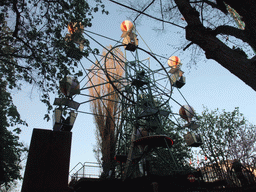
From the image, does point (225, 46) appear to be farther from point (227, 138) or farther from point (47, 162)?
point (227, 138)

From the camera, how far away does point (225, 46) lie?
158 inches

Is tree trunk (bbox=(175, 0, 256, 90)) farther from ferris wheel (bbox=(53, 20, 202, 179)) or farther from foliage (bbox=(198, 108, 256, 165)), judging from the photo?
foliage (bbox=(198, 108, 256, 165))

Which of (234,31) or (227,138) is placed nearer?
(234,31)

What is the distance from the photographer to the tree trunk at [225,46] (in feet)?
11.2

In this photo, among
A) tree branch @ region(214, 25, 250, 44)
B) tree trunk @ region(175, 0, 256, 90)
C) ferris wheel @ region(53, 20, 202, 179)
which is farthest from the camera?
ferris wheel @ region(53, 20, 202, 179)

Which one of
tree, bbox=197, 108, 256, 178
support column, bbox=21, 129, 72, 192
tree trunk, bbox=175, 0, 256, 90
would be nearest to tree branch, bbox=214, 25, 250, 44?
tree trunk, bbox=175, 0, 256, 90

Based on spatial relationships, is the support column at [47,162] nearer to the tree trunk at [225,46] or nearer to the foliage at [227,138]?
the tree trunk at [225,46]

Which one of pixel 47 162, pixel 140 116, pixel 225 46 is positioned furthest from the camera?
pixel 140 116

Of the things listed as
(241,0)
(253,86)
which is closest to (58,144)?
(253,86)

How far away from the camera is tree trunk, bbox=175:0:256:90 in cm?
341

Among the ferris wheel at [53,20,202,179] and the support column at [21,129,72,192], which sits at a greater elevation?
the ferris wheel at [53,20,202,179]

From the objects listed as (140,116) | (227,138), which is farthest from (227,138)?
(140,116)

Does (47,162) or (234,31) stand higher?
(234,31)

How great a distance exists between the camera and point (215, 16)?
5.83m
